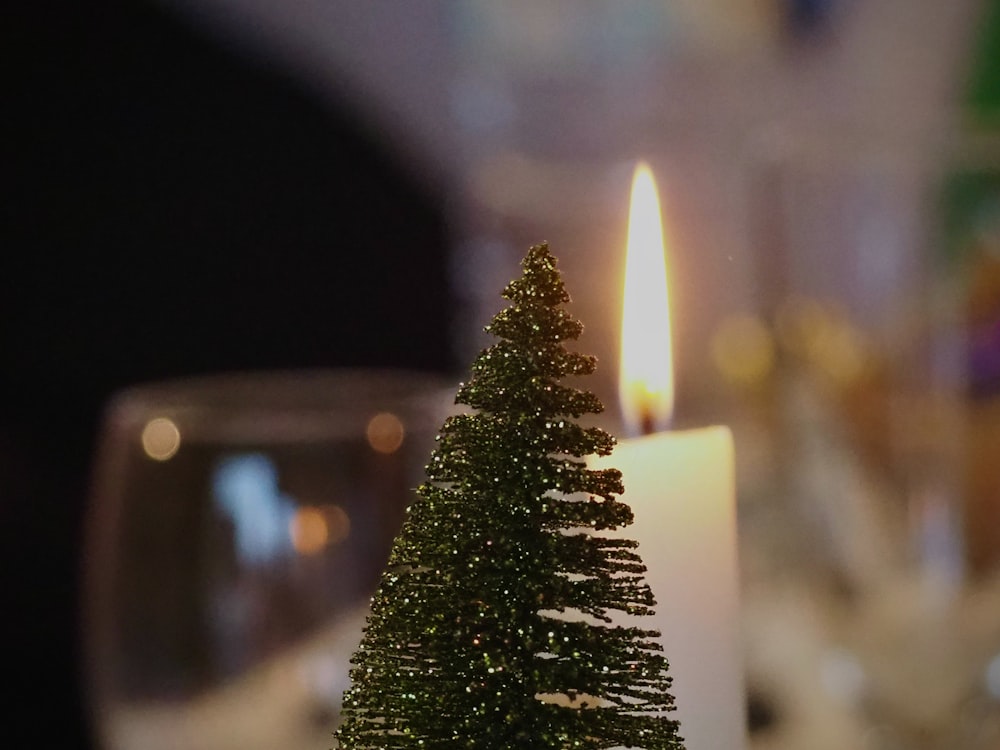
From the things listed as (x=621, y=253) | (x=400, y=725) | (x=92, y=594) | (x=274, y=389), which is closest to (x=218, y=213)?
(x=274, y=389)

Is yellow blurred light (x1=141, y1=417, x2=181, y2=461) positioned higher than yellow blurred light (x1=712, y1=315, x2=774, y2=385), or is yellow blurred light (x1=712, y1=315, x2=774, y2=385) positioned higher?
yellow blurred light (x1=712, y1=315, x2=774, y2=385)

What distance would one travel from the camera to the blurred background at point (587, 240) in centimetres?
55

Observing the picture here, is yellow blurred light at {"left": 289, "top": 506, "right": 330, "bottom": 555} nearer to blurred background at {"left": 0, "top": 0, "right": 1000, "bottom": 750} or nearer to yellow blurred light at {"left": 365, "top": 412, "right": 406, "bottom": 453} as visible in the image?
yellow blurred light at {"left": 365, "top": 412, "right": 406, "bottom": 453}

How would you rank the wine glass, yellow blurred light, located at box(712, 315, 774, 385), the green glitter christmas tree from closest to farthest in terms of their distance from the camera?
the green glitter christmas tree < the wine glass < yellow blurred light, located at box(712, 315, 774, 385)

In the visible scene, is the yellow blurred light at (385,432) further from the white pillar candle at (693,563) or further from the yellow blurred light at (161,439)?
the white pillar candle at (693,563)

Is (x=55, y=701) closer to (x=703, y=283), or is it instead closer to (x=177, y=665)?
(x=177, y=665)

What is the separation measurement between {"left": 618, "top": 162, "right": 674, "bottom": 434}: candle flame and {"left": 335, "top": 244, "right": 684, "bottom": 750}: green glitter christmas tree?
44 millimetres

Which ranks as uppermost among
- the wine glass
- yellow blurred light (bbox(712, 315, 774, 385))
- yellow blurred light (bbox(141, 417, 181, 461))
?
yellow blurred light (bbox(712, 315, 774, 385))

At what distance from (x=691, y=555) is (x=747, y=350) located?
1.41ft

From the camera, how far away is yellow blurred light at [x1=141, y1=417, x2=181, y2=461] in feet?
1.59

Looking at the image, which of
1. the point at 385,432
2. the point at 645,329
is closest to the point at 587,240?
the point at 385,432

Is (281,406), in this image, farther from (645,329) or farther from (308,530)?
(645,329)

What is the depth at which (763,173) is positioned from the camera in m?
0.65

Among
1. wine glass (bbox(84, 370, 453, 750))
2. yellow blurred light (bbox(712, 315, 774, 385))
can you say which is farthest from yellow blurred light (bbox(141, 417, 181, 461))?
yellow blurred light (bbox(712, 315, 774, 385))
